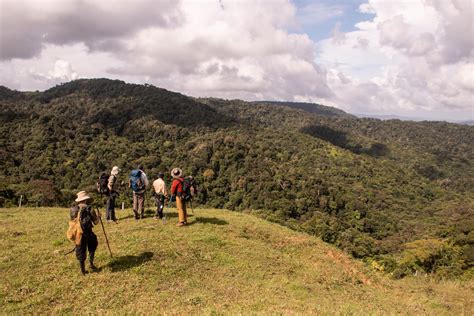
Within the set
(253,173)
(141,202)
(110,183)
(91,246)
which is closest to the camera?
(91,246)

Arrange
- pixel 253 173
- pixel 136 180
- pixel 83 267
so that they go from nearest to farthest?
pixel 83 267
pixel 136 180
pixel 253 173

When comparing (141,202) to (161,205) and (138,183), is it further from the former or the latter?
(138,183)

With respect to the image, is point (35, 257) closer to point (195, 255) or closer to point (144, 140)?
Answer: point (195, 255)

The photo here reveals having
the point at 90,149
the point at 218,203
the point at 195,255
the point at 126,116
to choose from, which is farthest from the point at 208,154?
the point at 195,255

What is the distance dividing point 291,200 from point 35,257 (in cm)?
8374

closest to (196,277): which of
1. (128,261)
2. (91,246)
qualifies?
(128,261)

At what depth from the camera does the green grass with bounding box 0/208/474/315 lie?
855 cm

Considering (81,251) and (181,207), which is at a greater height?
(181,207)

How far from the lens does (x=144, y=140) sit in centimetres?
12362

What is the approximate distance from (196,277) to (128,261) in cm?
235

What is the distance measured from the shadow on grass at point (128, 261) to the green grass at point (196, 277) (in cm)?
3

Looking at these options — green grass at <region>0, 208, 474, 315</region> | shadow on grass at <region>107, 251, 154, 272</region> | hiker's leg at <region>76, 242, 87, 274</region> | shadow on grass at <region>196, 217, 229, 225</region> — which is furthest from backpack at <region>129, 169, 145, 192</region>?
hiker's leg at <region>76, 242, 87, 274</region>

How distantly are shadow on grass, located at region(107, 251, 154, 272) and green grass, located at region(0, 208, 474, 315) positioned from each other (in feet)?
0.11

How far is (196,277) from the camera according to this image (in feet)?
34.5
